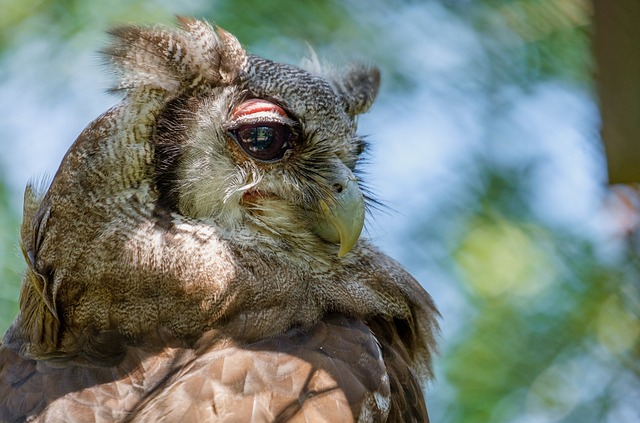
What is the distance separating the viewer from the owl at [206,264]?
271cm

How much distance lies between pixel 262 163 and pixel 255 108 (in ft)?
0.65

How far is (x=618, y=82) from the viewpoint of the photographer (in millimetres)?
1376

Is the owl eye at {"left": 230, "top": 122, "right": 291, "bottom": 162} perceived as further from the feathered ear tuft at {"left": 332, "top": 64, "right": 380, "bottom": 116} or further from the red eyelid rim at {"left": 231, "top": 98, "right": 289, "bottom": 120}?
the feathered ear tuft at {"left": 332, "top": 64, "right": 380, "bottom": 116}

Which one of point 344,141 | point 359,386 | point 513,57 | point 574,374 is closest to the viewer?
point 359,386

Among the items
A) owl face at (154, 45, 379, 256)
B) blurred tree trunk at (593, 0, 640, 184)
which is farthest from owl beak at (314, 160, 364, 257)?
blurred tree trunk at (593, 0, 640, 184)

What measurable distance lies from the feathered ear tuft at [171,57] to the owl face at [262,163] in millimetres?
47

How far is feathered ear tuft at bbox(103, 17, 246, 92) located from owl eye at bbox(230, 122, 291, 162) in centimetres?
22

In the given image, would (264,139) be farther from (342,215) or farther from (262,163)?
(342,215)

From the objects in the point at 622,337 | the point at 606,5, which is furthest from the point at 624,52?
the point at 622,337

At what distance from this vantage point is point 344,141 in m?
3.36

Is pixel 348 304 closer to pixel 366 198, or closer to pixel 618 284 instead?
pixel 366 198

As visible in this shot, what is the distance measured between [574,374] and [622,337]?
1218mm

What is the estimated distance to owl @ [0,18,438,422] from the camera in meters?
2.71

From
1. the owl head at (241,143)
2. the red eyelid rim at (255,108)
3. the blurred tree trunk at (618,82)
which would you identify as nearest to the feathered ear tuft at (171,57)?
the owl head at (241,143)
